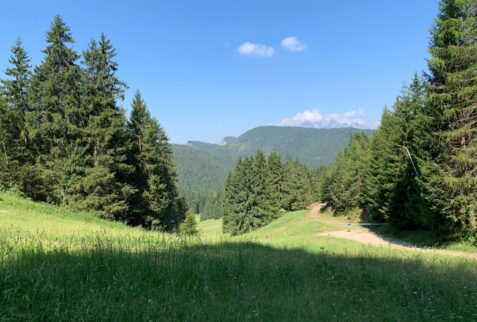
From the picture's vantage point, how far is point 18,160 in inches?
1231

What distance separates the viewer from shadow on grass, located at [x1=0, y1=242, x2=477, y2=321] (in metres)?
4.34

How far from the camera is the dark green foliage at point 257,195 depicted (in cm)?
7169

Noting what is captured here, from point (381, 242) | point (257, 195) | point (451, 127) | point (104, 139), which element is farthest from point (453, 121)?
point (257, 195)

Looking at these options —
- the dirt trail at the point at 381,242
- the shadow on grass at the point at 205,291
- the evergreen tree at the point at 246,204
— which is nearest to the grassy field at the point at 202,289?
the shadow on grass at the point at 205,291

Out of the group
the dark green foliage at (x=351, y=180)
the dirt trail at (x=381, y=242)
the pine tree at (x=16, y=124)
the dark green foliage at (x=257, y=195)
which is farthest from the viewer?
the dark green foliage at (x=257, y=195)

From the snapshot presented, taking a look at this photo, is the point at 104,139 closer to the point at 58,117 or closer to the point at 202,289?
the point at 58,117

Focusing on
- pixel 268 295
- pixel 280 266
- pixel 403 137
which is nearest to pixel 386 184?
pixel 403 137

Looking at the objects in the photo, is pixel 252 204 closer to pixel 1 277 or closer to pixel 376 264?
pixel 376 264

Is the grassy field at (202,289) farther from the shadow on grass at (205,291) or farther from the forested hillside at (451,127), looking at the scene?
the forested hillside at (451,127)

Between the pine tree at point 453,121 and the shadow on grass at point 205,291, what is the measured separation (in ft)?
46.4

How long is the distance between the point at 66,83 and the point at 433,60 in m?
29.6

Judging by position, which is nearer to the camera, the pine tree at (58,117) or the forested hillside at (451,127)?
the forested hillside at (451,127)

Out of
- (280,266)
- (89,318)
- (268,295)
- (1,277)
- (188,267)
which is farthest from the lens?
(280,266)

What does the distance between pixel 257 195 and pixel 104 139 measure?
45.4 m
